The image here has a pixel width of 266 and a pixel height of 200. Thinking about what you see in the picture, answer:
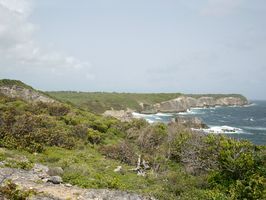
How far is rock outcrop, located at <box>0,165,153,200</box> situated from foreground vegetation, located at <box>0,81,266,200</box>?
1.11 meters

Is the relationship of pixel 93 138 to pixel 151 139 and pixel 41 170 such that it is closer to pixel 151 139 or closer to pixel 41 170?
pixel 151 139

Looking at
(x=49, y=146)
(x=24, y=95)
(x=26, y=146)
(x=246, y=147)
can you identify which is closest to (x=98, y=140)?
(x=49, y=146)

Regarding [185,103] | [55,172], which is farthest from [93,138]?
[185,103]

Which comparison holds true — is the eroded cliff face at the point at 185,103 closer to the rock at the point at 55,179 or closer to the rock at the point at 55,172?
the rock at the point at 55,172

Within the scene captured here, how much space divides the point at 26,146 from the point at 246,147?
50.7 feet

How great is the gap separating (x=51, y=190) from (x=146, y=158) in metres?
12.7

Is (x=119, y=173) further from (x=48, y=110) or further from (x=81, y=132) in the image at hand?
(x=48, y=110)

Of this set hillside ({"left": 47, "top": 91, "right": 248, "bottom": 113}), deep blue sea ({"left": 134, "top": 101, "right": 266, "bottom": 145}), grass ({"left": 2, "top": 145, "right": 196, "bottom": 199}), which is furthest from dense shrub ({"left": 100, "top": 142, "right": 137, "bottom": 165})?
hillside ({"left": 47, "top": 91, "right": 248, "bottom": 113})

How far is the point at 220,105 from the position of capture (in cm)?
19275

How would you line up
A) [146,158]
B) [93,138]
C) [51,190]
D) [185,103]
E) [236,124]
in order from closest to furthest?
1. [51,190]
2. [146,158]
3. [93,138]
4. [236,124]
5. [185,103]

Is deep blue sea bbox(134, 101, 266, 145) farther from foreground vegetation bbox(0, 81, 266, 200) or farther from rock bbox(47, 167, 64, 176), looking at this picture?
rock bbox(47, 167, 64, 176)

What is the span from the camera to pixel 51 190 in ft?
51.5

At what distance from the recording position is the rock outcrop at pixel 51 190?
49.3ft

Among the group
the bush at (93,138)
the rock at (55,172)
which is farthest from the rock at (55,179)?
the bush at (93,138)
